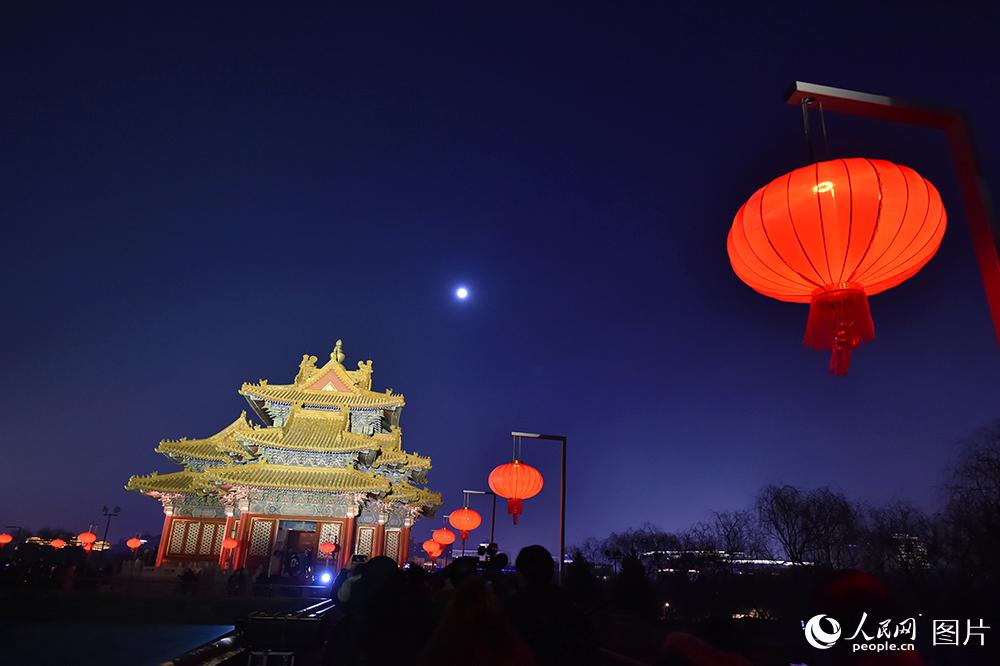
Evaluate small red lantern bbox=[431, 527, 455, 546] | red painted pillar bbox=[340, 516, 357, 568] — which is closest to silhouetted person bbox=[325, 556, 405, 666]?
red painted pillar bbox=[340, 516, 357, 568]

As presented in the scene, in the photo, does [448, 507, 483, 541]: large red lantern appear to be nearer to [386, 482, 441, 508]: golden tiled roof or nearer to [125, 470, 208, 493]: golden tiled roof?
[386, 482, 441, 508]: golden tiled roof

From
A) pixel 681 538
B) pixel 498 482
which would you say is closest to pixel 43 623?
pixel 498 482

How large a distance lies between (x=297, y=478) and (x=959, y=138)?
75.0 ft

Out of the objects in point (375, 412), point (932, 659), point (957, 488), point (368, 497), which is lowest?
point (932, 659)

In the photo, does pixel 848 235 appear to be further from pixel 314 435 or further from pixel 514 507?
pixel 314 435

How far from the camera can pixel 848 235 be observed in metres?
4.50

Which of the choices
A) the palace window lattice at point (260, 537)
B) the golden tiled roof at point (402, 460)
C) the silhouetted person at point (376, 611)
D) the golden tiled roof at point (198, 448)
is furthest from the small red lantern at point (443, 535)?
the silhouetted person at point (376, 611)

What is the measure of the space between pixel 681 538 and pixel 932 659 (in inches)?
1644

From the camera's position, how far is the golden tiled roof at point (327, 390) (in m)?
25.6

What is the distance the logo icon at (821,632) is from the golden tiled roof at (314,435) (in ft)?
72.0

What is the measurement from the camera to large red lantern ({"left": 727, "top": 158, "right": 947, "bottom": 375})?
446cm

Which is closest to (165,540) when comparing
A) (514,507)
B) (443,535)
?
(443,535)

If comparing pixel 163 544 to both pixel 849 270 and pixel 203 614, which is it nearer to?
pixel 203 614

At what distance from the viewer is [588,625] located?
10.5ft
